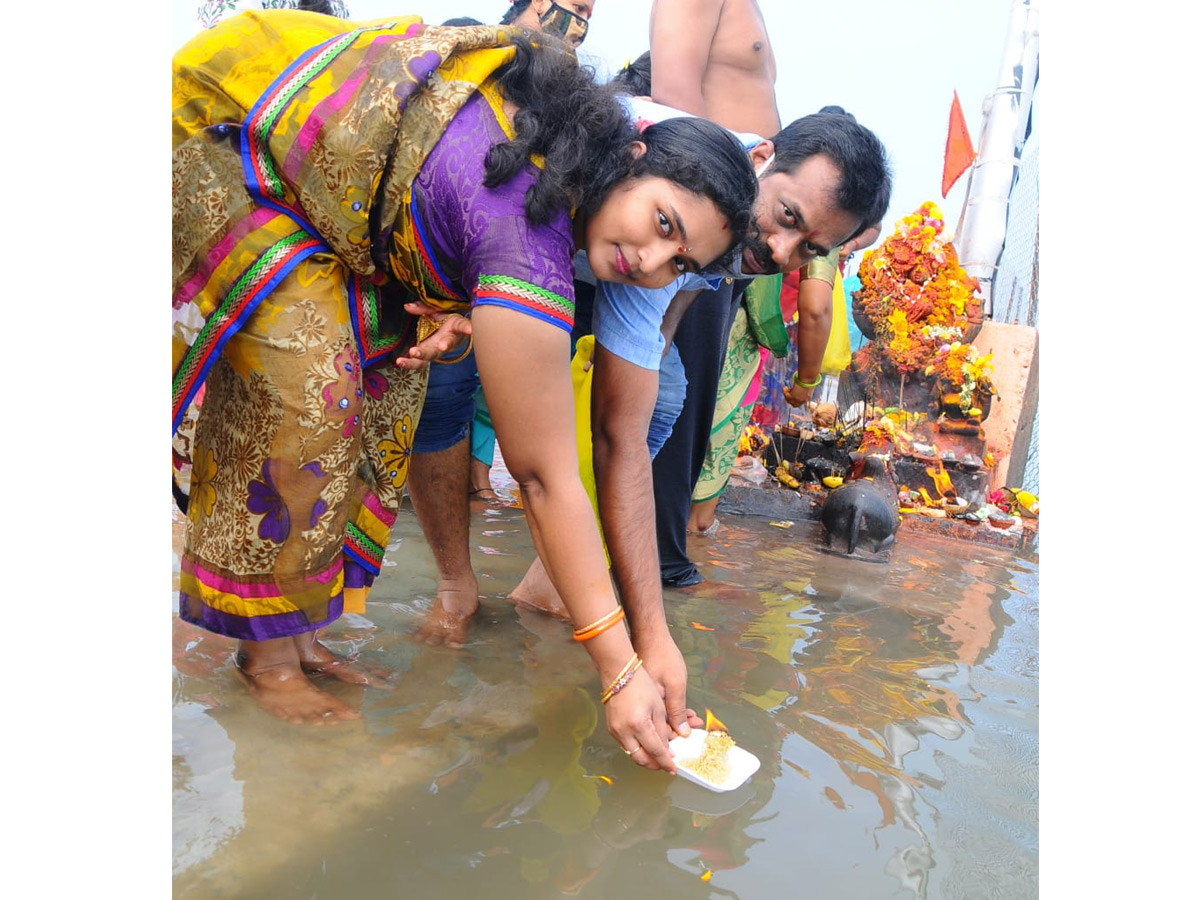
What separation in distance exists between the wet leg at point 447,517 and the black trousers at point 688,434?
75 cm

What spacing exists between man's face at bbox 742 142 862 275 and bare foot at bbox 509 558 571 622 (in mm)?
1062

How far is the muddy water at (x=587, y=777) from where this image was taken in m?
1.33

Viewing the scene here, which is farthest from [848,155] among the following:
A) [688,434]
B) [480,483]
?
[480,483]

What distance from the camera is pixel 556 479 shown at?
153 centimetres

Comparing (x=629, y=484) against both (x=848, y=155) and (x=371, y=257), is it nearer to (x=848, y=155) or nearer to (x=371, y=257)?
(x=371, y=257)

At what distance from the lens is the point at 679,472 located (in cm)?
301

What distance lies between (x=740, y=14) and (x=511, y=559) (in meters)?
1.96

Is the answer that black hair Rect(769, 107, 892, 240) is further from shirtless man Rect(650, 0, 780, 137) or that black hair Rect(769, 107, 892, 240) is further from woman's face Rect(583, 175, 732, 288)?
woman's face Rect(583, 175, 732, 288)

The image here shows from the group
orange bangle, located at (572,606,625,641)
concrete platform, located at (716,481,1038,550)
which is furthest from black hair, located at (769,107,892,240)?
concrete platform, located at (716,481,1038,550)

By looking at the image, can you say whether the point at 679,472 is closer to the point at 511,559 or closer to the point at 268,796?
the point at 511,559

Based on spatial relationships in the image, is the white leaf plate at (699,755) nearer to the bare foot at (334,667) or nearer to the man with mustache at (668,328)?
the man with mustache at (668,328)

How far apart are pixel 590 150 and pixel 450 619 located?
1.32 metres

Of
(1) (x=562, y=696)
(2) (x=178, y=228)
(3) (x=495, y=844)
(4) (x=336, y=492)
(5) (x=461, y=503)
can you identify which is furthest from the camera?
(5) (x=461, y=503)

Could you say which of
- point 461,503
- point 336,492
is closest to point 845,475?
point 461,503
